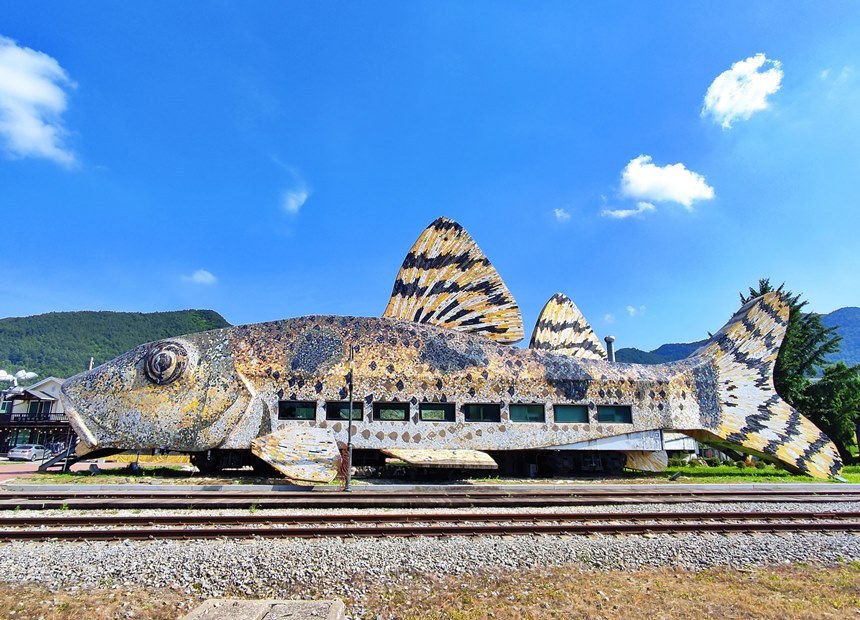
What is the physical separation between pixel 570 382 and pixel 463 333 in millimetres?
3640

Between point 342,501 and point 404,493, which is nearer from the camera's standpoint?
point 342,501

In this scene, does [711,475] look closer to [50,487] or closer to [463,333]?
[463,333]

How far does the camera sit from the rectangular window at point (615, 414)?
16078mm

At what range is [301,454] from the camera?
41.8 feet

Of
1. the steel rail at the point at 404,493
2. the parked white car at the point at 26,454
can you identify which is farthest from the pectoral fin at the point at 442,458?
the parked white car at the point at 26,454

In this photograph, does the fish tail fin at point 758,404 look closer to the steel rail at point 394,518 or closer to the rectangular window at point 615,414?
the rectangular window at point 615,414

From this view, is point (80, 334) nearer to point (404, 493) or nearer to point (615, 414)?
point (615, 414)

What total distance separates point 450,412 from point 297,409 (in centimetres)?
448

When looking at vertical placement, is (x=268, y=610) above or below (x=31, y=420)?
below


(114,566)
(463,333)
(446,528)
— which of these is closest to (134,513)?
(114,566)

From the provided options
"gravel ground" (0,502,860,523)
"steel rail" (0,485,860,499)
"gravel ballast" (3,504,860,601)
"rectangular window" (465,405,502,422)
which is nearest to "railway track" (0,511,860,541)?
"gravel ballast" (3,504,860,601)

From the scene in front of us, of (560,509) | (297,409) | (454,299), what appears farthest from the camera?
(454,299)

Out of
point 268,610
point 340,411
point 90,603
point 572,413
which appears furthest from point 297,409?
point 268,610

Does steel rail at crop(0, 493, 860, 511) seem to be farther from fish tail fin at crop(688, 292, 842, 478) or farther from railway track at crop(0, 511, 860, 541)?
fish tail fin at crop(688, 292, 842, 478)
